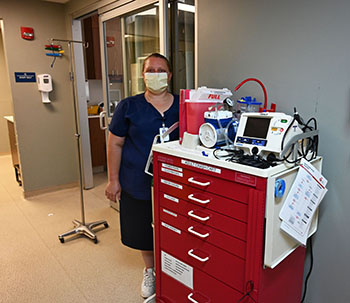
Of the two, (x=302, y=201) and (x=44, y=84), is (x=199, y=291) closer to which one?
(x=302, y=201)

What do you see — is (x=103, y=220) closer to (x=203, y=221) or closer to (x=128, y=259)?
(x=128, y=259)

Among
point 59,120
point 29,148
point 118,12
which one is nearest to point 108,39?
point 118,12

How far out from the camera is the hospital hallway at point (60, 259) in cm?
192

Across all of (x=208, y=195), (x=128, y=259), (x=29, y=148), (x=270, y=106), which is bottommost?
(x=128, y=259)

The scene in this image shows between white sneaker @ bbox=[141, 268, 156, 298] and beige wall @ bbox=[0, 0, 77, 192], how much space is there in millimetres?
2318

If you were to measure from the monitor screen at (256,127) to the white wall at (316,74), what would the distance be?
35 centimetres

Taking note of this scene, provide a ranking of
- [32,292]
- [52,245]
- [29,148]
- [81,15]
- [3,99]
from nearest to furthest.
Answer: [32,292] < [52,245] < [81,15] < [29,148] < [3,99]

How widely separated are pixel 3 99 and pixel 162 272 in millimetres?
5464

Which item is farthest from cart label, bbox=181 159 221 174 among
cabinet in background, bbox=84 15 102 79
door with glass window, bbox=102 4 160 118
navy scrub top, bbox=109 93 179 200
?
cabinet in background, bbox=84 15 102 79

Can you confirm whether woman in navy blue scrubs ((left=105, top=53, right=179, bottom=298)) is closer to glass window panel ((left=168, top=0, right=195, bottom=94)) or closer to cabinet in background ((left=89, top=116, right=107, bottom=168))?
glass window panel ((left=168, top=0, right=195, bottom=94))

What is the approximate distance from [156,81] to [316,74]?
2.76ft

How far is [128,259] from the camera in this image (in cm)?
229

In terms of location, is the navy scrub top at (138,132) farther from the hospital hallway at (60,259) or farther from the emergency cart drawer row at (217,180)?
the hospital hallway at (60,259)

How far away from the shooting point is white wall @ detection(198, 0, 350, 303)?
1.31 meters
